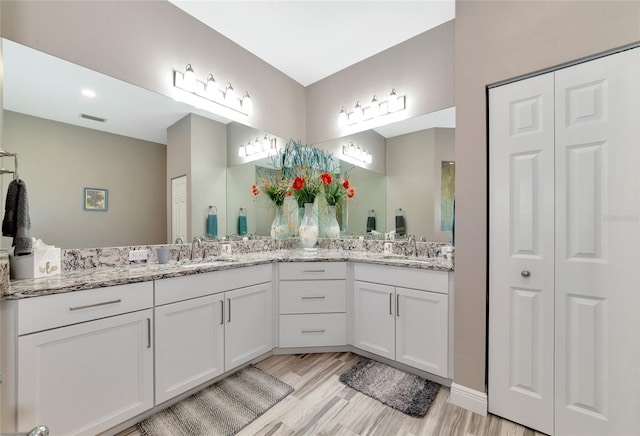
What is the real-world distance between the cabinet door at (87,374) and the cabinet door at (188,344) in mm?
64

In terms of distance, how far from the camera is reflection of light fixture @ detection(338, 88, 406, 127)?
2.55 m

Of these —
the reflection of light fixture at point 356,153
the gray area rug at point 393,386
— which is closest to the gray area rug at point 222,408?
the gray area rug at point 393,386

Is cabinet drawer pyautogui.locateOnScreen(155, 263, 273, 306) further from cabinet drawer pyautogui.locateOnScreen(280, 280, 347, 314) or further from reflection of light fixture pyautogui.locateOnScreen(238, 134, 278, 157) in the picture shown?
reflection of light fixture pyautogui.locateOnScreen(238, 134, 278, 157)

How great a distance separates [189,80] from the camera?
2182mm

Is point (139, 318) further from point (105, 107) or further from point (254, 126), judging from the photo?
point (254, 126)

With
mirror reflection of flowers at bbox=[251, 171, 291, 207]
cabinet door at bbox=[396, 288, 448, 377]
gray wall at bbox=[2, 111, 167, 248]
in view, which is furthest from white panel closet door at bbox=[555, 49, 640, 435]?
gray wall at bbox=[2, 111, 167, 248]

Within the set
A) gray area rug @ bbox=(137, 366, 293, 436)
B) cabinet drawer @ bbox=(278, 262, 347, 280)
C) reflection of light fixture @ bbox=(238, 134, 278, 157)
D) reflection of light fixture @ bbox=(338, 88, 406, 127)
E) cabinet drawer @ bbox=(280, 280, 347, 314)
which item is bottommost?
gray area rug @ bbox=(137, 366, 293, 436)

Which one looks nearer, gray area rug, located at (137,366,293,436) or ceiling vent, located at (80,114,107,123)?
gray area rug, located at (137,366,293,436)

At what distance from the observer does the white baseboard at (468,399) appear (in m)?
1.64

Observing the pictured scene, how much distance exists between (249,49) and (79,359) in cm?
273

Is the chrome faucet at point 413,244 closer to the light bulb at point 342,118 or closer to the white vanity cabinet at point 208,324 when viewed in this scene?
the white vanity cabinet at point 208,324

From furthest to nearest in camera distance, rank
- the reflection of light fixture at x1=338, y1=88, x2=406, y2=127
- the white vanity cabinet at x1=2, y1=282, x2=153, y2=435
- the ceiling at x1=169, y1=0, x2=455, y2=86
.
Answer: the reflection of light fixture at x1=338, y1=88, x2=406, y2=127
the ceiling at x1=169, y1=0, x2=455, y2=86
the white vanity cabinet at x1=2, y1=282, x2=153, y2=435

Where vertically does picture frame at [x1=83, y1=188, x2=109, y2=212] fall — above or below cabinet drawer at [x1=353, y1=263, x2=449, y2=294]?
above

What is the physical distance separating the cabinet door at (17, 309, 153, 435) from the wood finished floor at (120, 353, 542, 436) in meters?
0.24
